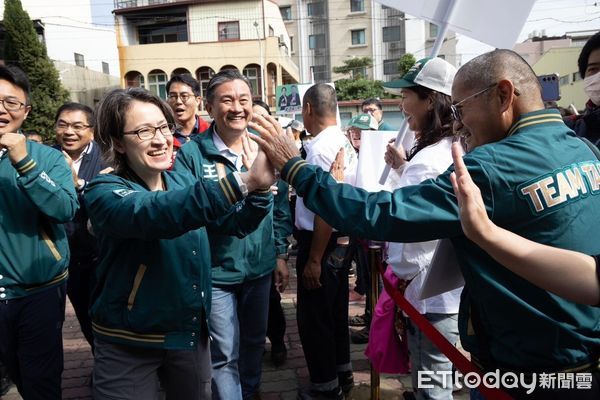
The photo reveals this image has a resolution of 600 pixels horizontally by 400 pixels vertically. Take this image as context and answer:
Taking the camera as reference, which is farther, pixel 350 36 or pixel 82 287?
pixel 350 36

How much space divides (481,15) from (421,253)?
122cm

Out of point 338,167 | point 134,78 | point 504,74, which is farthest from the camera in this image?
point 134,78

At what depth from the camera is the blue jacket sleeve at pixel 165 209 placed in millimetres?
1654

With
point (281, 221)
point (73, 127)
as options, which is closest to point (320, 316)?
point (281, 221)

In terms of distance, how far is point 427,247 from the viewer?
240 cm

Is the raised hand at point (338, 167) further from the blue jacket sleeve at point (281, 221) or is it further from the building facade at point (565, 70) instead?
the building facade at point (565, 70)

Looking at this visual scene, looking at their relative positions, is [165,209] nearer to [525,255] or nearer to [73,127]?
[525,255]

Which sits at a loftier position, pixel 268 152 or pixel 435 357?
pixel 268 152

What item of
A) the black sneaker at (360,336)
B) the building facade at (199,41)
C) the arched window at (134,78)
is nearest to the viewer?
the black sneaker at (360,336)

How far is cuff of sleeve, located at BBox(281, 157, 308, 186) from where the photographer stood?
180cm

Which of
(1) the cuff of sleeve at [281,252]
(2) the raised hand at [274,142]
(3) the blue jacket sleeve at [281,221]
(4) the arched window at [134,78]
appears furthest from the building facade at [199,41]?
(2) the raised hand at [274,142]

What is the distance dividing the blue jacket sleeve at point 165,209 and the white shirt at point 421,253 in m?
1.03

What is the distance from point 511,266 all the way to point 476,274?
281 millimetres

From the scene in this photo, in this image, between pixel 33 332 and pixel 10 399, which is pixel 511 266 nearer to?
pixel 33 332
